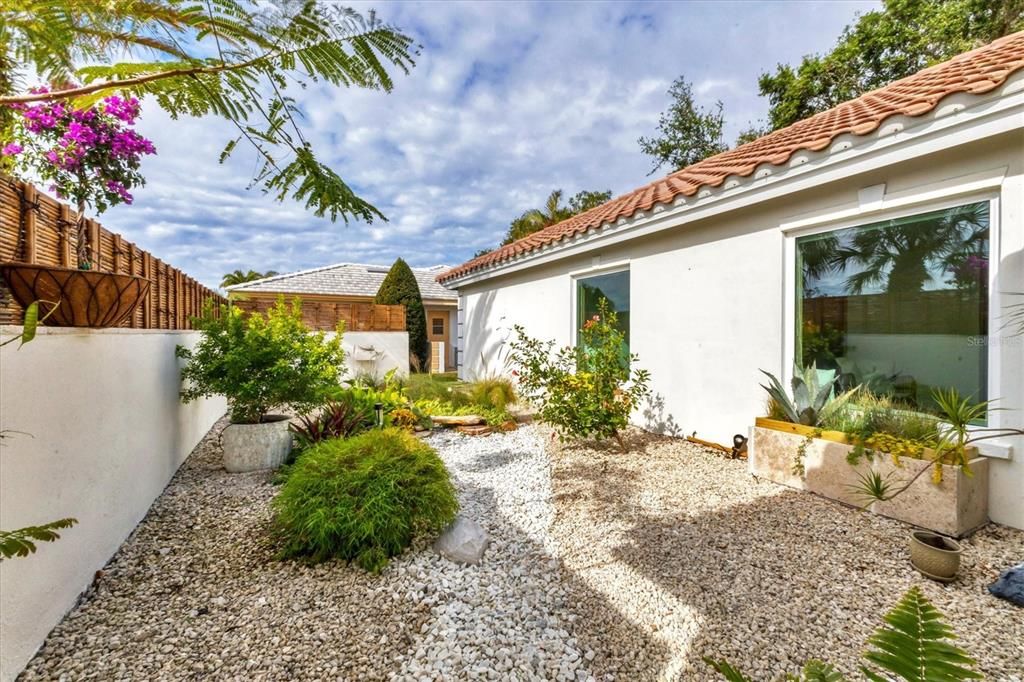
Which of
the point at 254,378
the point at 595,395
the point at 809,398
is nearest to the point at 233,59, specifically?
the point at 254,378

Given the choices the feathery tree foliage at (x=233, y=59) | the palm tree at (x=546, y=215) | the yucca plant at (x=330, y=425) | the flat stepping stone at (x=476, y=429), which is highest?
the palm tree at (x=546, y=215)

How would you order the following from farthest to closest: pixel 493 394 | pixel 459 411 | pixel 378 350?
1. pixel 378 350
2. pixel 493 394
3. pixel 459 411

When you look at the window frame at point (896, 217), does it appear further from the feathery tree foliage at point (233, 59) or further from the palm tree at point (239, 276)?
the palm tree at point (239, 276)

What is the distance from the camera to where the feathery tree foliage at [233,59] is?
194cm

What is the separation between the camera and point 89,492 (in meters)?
2.78

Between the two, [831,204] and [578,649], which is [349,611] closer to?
[578,649]

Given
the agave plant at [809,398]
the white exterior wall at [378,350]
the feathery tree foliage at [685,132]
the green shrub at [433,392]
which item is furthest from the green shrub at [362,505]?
the feathery tree foliage at [685,132]

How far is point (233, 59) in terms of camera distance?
2.09 metres

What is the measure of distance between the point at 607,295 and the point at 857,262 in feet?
12.1

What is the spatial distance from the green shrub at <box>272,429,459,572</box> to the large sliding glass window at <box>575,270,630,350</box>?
4.68m

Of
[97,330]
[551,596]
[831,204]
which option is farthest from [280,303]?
[831,204]

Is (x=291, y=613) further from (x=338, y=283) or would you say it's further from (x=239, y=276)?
(x=239, y=276)

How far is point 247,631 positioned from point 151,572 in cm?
114

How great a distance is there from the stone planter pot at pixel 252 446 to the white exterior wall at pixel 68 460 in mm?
748
